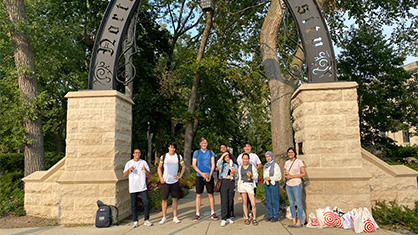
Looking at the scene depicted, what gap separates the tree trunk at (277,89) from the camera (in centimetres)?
1002

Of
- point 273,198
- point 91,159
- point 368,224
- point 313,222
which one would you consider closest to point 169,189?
point 91,159

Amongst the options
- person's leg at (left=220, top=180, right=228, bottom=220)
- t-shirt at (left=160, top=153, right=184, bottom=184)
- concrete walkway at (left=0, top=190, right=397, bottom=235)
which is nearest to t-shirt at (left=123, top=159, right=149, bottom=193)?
t-shirt at (left=160, top=153, right=184, bottom=184)

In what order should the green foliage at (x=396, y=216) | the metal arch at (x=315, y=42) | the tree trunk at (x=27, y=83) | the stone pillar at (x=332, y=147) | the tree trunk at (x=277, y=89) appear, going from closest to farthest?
the green foliage at (x=396, y=216), the stone pillar at (x=332, y=147), the metal arch at (x=315, y=42), the tree trunk at (x=277, y=89), the tree trunk at (x=27, y=83)

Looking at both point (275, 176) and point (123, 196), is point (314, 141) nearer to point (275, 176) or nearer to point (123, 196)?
point (275, 176)

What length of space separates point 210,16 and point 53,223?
12.9m

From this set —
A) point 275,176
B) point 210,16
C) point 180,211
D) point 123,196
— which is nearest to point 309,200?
point 275,176

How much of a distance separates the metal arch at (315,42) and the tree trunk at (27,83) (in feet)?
29.4

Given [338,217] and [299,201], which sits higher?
[299,201]

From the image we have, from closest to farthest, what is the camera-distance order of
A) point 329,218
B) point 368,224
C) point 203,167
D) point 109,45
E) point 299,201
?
point 368,224 < point 329,218 < point 299,201 < point 203,167 < point 109,45

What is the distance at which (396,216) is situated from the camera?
20.0ft

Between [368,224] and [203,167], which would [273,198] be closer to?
[203,167]

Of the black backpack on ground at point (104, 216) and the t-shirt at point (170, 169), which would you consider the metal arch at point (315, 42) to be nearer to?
the t-shirt at point (170, 169)

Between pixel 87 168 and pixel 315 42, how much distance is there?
6261 millimetres

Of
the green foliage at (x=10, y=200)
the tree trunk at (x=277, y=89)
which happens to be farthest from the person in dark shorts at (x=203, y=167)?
the green foliage at (x=10, y=200)
